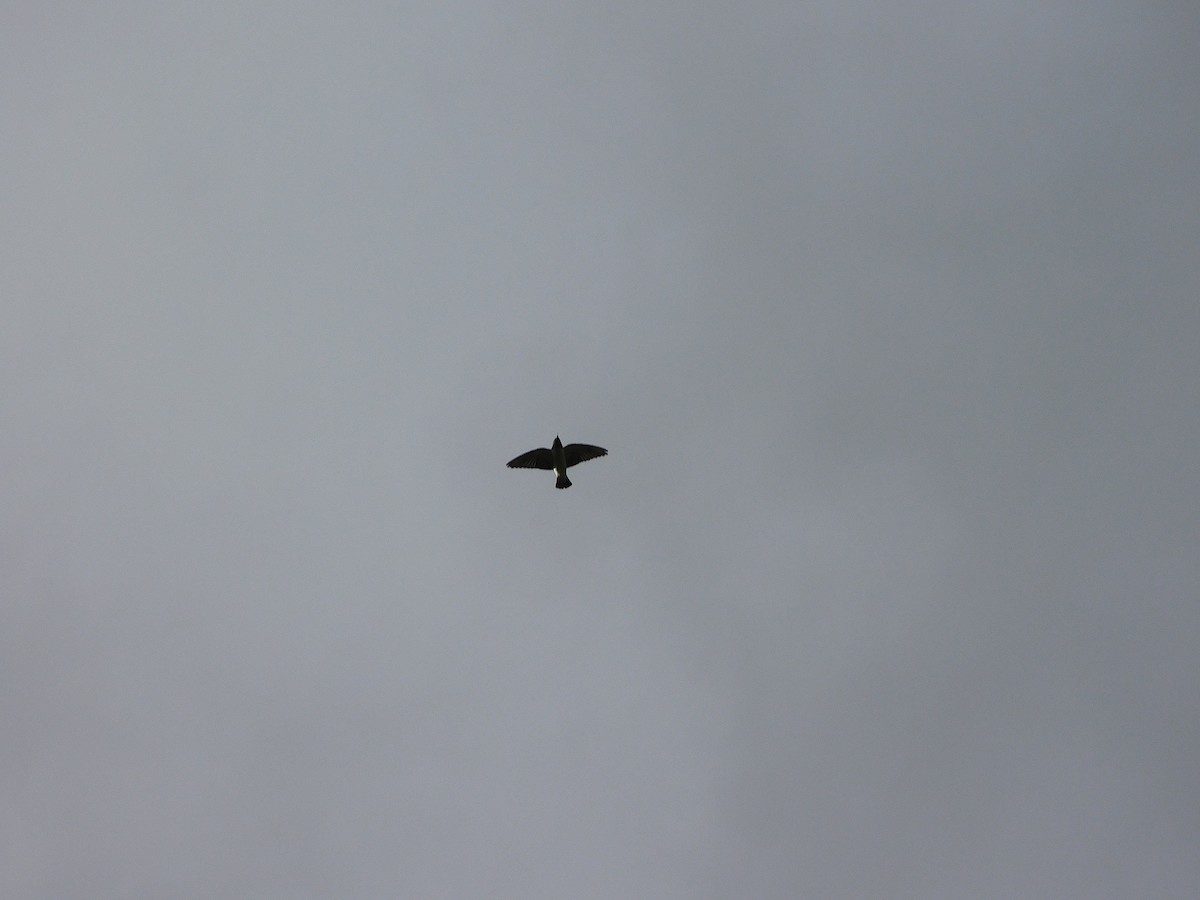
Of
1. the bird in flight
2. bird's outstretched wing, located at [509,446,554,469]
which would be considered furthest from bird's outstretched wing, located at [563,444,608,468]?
bird's outstretched wing, located at [509,446,554,469]

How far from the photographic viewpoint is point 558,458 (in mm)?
71062

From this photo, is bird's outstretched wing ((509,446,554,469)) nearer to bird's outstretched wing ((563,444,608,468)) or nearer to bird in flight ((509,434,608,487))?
bird in flight ((509,434,608,487))

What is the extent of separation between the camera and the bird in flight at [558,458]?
233 ft

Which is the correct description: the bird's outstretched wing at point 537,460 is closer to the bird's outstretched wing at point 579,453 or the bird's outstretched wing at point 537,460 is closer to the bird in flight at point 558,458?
the bird in flight at point 558,458

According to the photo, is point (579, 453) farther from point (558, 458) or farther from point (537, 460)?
point (537, 460)

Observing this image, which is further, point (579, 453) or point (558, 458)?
point (579, 453)

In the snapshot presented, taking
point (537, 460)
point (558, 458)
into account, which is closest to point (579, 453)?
point (558, 458)

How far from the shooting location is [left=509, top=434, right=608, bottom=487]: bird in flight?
71.0m

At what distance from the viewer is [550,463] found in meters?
71.8

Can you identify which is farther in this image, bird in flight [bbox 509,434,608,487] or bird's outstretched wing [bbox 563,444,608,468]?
bird's outstretched wing [bbox 563,444,608,468]

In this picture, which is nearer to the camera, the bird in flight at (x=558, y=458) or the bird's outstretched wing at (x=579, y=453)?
the bird in flight at (x=558, y=458)

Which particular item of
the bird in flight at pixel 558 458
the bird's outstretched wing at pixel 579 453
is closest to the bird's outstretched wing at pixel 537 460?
the bird in flight at pixel 558 458
